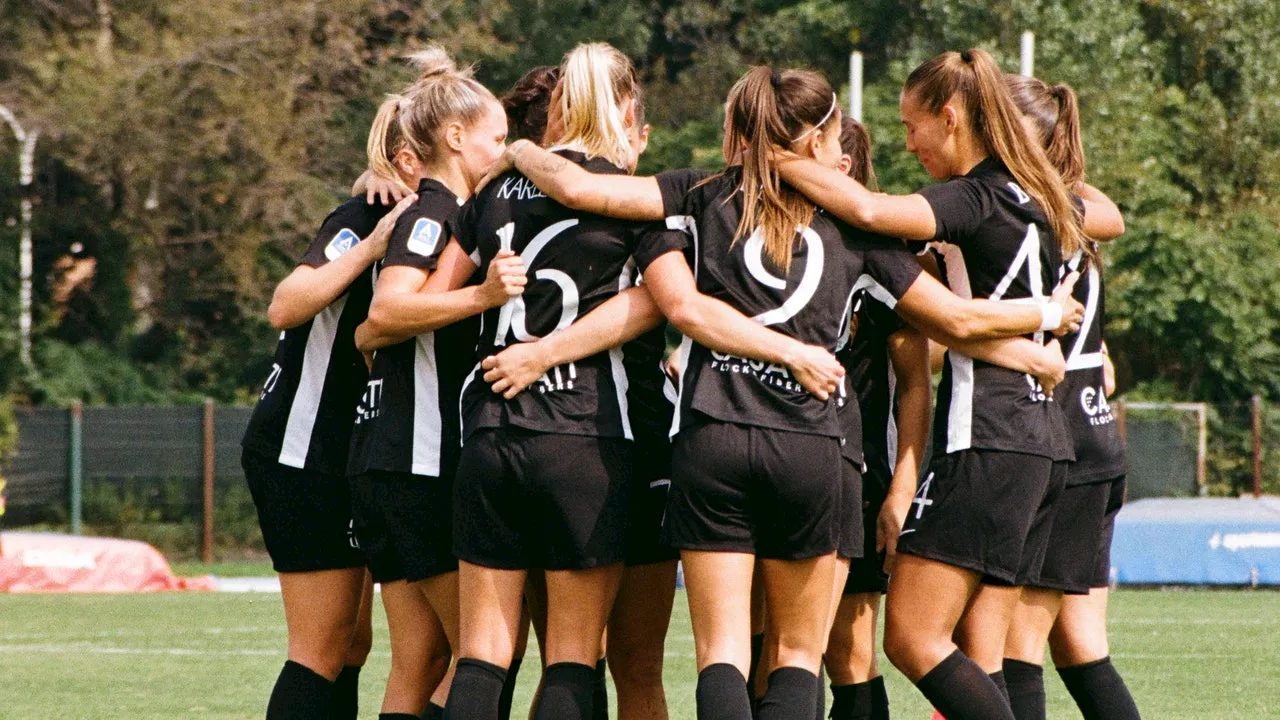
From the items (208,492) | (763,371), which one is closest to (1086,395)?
(763,371)

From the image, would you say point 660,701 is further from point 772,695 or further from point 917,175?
point 917,175

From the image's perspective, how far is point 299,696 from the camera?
183 inches

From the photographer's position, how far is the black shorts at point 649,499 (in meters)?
4.34

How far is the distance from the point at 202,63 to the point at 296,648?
62.3 feet

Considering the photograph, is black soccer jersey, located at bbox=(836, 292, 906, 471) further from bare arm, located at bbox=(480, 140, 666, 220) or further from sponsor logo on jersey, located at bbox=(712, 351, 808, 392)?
bare arm, located at bbox=(480, 140, 666, 220)

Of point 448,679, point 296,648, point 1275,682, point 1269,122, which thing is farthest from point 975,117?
point 1269,122

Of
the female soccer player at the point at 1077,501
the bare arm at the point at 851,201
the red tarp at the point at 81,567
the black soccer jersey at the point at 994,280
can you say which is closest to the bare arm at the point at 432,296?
the bare arm at the point at 851,201

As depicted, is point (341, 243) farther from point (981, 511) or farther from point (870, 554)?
point (981, 511)

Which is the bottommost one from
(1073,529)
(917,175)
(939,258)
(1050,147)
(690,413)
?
(1073,529)

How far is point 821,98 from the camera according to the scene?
418cm

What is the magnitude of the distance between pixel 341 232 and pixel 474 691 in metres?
1.37

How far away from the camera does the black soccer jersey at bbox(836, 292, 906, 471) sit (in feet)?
15.0

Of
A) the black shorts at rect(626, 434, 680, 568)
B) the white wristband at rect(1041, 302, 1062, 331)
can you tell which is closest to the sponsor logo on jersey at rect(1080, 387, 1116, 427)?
the white wristband at rect(1041, 302, 1062, 331)

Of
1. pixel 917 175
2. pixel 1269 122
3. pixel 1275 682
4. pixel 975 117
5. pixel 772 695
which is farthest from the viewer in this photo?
pixel 1269 122
